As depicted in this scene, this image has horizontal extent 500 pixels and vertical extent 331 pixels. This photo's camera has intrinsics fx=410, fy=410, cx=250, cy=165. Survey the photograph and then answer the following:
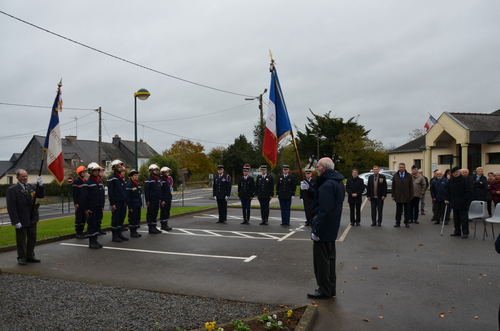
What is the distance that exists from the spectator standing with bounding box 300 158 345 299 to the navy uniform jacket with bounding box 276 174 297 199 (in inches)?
320

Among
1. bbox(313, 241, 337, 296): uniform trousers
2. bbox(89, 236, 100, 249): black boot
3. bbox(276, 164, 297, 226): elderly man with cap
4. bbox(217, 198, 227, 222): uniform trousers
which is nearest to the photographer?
bbox(313, 241, 337, 296): uniform trousers

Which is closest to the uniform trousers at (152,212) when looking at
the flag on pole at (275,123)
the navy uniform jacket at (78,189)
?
the navy uniform jacket at (78,189)

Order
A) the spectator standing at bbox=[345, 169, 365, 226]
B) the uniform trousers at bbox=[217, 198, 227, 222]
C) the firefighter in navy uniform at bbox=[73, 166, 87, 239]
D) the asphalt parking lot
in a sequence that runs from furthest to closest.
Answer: the uniform trousers at bbox=[217, 198, 227, 222], the spectator standing at bbox=[345, 169, 365, 226], the firefighter in navy uniform at bbox=[73, 166, 87, 239], the asphalt parking lot

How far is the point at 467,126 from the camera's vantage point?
3036 cm

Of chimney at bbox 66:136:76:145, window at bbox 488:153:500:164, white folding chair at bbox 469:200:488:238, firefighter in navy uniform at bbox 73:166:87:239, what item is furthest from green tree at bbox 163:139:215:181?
white folding chair at bbox 469:200:488:238

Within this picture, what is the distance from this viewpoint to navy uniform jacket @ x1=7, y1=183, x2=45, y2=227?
8.17 meters

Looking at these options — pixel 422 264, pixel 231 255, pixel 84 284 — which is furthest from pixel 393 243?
pixel 84 284

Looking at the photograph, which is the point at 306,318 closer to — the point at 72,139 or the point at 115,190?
the point at 115,190

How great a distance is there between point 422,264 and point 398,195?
5874 mm

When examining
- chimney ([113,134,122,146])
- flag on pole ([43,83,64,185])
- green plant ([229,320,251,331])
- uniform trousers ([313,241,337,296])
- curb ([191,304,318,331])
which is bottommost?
curb ([191,304,318,331])

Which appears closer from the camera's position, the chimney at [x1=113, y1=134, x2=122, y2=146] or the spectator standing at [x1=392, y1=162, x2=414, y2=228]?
the spectator standing at [x1=392, y1=162, x2=414, y2=228]

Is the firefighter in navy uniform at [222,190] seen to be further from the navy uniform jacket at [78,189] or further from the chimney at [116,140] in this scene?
the chimney at [116,140]

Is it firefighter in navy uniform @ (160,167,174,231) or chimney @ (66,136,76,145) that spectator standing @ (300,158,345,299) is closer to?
firefighter in navy uniform @ (160,167,174,231)

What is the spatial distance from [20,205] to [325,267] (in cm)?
620
